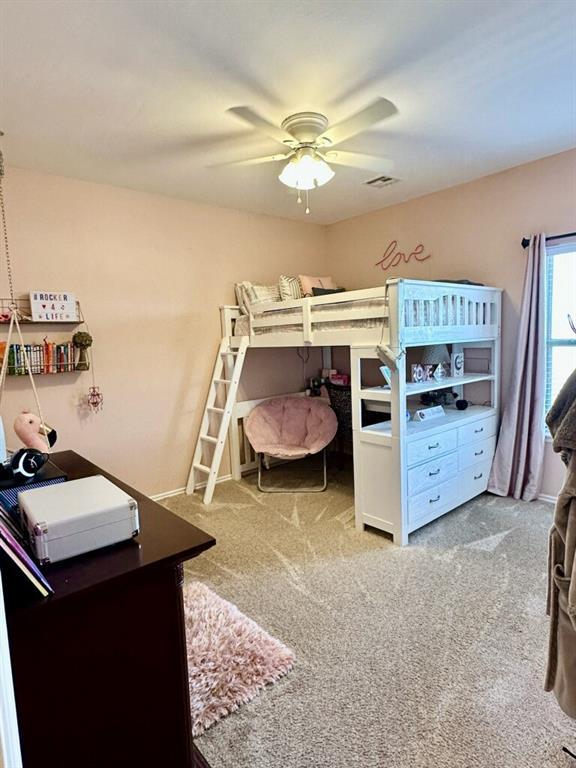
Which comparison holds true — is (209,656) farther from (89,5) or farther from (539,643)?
(89,5)

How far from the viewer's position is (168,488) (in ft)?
12.2

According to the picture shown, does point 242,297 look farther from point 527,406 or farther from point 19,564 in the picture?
point 19,564

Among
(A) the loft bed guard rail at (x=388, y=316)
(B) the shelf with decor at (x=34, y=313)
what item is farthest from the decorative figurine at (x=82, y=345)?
(A) the loft bed guard rail at (x=388, y=316)

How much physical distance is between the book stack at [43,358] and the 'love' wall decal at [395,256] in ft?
9.22

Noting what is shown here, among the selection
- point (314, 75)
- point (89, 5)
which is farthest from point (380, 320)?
point (89, 5)

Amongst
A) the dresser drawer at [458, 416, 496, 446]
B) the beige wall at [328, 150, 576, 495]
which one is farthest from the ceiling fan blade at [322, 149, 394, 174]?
the dresser drawer at [458, 416, 496, 446]

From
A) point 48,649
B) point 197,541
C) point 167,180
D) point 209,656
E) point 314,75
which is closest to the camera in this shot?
point 48,649

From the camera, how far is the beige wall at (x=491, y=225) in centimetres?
305

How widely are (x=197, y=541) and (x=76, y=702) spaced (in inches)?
16.4

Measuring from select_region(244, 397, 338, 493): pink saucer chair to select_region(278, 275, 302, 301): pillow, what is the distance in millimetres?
986

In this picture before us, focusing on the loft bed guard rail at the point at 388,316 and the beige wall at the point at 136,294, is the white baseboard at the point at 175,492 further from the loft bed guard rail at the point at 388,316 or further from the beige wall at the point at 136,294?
the loft bed guard rail at the point at 388,316

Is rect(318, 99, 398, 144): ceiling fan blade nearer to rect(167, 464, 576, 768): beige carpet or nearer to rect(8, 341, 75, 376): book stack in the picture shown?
rect(8, 341, 75, 376): book stack

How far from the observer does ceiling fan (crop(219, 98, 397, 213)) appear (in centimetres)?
218

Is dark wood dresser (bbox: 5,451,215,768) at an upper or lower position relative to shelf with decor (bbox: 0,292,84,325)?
lower
